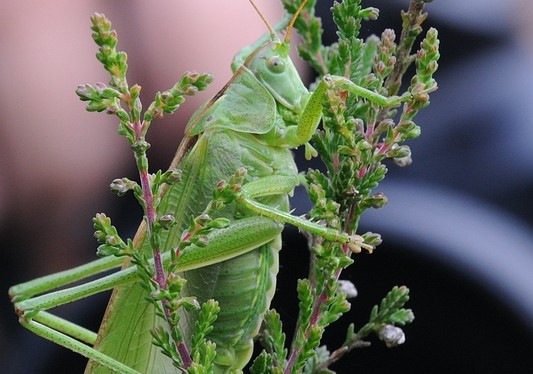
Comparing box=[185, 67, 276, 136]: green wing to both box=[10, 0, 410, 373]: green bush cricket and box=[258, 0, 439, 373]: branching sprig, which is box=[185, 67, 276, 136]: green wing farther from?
box=[258, 0, 439, 373]: branching sprig

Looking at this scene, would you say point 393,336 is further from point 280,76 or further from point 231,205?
point 280,76

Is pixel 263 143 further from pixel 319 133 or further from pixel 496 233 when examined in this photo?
pixel 496 233

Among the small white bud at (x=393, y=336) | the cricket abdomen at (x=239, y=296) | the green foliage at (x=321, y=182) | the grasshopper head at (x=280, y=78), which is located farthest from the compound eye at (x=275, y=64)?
the small white bud at (x=393, y=336)

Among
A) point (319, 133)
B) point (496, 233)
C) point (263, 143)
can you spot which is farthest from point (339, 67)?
point (496, 233)

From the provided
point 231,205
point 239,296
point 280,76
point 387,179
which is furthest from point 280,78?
point 387,179

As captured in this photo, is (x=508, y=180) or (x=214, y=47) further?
(x=214, y=47)

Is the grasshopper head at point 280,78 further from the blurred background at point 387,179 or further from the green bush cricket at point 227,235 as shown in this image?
the blurred background at point 387,179
